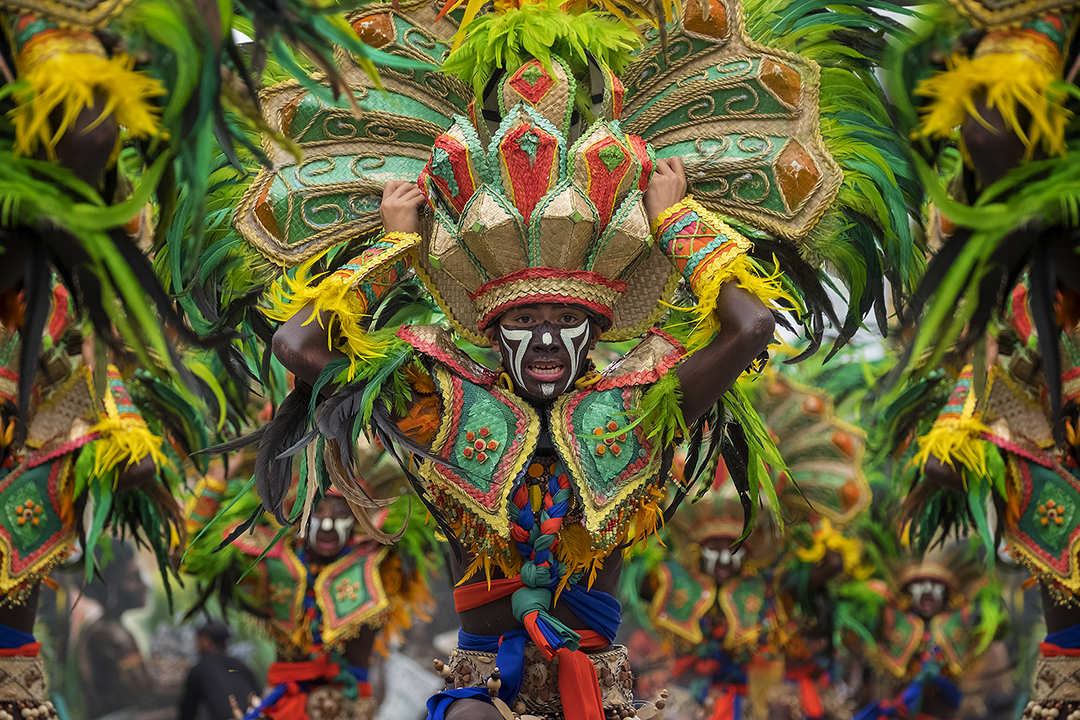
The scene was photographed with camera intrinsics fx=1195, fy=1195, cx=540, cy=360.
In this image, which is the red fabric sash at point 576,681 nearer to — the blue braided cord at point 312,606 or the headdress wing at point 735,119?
the headdress wing at point 735,119

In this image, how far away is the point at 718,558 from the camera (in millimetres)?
7738

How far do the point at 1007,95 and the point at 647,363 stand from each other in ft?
4.41

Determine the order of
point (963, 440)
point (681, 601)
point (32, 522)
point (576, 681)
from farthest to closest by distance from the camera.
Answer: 1. point (681, 601)
2. point (963, 440)
3. point (32, 522)
4. point (576, 681)

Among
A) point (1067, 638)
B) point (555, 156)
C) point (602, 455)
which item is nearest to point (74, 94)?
point (555, 156)

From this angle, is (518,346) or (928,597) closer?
(518,346)

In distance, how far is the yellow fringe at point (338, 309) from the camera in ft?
11.4

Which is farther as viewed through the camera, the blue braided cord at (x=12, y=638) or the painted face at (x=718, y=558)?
the painted face at (x=718, y=558)

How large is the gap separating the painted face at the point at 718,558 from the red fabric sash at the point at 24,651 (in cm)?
436

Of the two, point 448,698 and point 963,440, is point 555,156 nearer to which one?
point 448,698

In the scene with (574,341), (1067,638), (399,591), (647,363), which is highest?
(574,341)

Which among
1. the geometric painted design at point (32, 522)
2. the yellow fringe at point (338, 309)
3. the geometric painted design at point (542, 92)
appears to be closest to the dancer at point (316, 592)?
the geometric painted design at point (32, 522)

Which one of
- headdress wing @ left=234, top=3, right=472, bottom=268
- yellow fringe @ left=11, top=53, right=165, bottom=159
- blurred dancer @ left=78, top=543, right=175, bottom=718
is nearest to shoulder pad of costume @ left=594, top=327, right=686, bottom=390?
headdress wing @ left=234, top=3, right=472, bottom=268

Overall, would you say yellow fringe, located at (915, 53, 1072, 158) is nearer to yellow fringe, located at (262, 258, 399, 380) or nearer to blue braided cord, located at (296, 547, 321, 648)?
yellow fringe, located at (262, 258, 399, 380)

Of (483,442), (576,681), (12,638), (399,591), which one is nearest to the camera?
(576,681)
